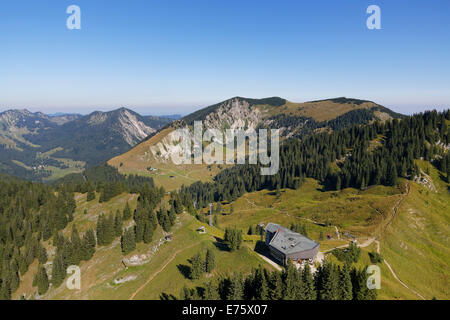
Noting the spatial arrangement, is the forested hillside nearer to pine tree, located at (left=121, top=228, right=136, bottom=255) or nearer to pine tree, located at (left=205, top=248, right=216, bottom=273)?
pine tree, located at (left=121, top=228, right=136, bottom=255)

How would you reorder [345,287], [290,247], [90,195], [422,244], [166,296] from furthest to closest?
[90,195] → [422,244] → [290,247] → [166,296] → [345,287]

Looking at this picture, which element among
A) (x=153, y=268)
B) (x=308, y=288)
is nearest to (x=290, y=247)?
Result: (x=308, y=288)

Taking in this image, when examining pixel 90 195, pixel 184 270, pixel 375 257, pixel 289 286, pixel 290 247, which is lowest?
pixel 375 257

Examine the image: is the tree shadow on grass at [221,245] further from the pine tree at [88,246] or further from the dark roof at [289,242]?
the pine tree at [88,246]

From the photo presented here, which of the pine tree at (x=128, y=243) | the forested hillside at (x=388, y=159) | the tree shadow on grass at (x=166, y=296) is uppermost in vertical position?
the forested hillside at (x=388, y=159)

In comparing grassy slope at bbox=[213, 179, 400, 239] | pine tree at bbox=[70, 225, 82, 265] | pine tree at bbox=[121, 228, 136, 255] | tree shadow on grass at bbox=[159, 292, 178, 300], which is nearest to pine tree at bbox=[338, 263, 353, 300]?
tree shadow on grass at bbox=[159, 292, 178, 300]

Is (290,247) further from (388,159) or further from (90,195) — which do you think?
(388,159)

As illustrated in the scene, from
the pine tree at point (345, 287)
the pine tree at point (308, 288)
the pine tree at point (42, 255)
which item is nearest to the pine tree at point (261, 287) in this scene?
the pine tree at point (308, 288)
